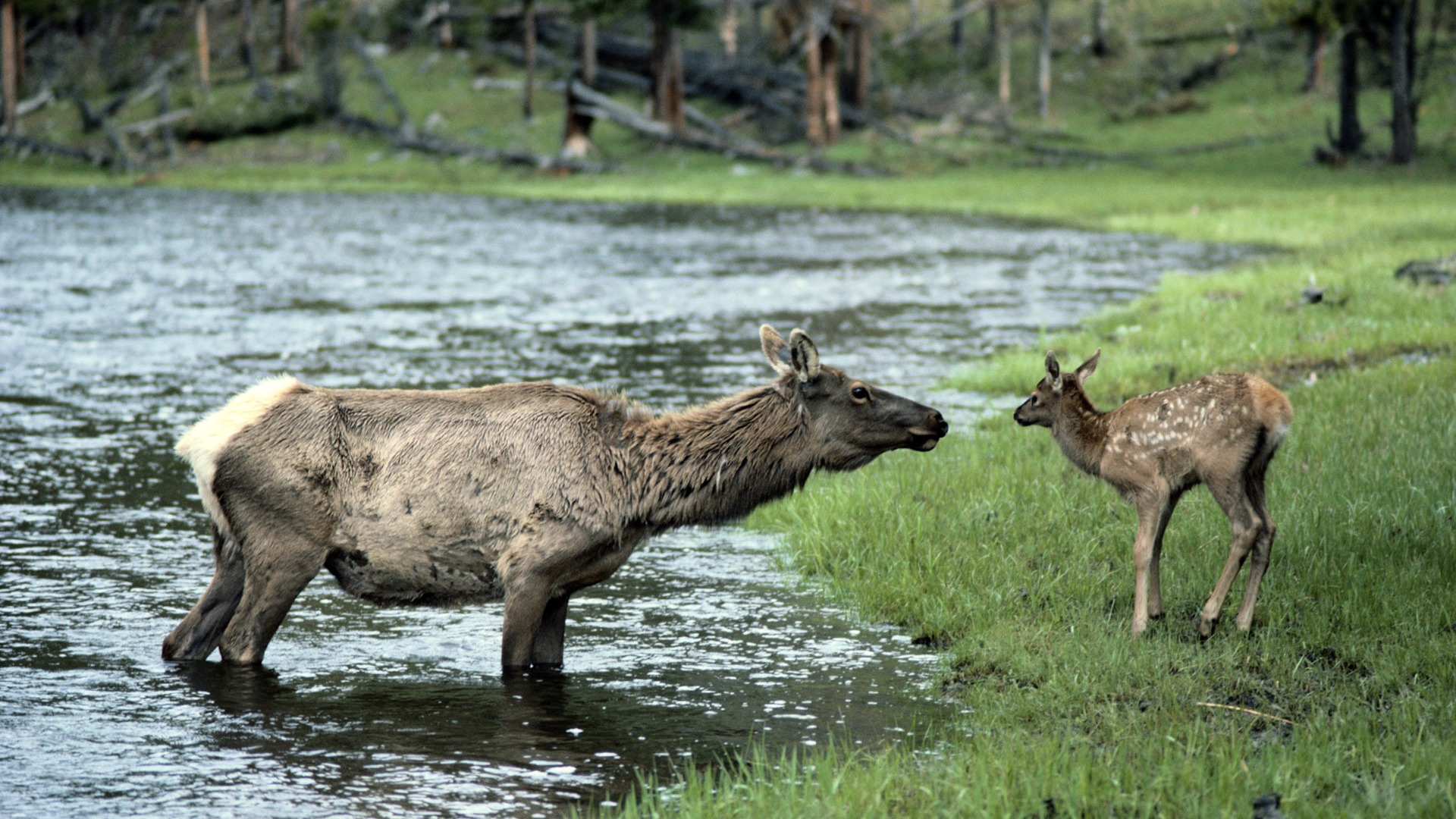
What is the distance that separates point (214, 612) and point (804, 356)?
3.34 meters

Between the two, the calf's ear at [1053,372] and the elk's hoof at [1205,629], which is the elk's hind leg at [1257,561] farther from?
the calf's ear at [1053,372]

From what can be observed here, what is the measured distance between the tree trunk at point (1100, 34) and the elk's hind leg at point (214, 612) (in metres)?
61.4

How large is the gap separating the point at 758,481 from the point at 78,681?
3552 millimetres

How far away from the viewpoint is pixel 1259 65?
197 feet

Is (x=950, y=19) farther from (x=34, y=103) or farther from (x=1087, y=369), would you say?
(x=1087, y=369)

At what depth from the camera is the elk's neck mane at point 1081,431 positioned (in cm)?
852

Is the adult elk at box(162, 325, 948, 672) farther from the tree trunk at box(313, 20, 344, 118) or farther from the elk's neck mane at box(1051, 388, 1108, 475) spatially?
the tree trunk at box(313, 20, 344, 118)

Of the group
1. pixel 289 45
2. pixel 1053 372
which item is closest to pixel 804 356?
pixel 1053 372

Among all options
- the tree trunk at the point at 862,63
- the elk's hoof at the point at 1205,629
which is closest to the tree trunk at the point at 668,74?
the tree trunk at the point at 862,63

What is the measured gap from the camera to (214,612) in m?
7.90

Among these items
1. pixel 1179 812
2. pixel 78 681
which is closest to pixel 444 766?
pixel 78 681

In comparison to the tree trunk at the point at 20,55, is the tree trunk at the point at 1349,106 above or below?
below

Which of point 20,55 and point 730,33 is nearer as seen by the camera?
point 20,55

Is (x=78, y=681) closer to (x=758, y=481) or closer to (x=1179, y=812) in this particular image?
(x=758, y=481)
